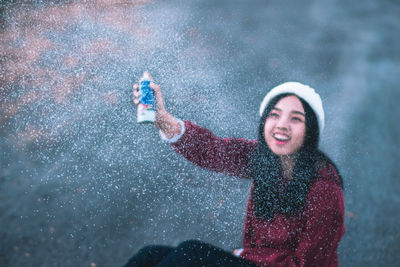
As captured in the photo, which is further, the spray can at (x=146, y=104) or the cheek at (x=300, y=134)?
the cheek at (x=300, y=134)

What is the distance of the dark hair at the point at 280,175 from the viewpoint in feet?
5.10

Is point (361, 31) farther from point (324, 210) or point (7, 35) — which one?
point (7, 35)

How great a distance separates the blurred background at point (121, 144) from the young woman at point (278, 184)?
30.3 inches

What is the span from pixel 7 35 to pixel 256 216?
249 centimetres

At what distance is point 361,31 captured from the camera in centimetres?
466

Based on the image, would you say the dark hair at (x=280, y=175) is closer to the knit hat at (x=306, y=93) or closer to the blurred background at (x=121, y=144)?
the knit hat at (x=306, y=93)

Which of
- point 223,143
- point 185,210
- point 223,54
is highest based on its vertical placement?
point 223,54

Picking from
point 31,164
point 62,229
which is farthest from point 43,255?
point 31,164

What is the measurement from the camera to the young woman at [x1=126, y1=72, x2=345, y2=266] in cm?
140

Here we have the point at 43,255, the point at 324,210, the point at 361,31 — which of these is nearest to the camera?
the point at 324,210

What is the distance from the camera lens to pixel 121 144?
2.69m

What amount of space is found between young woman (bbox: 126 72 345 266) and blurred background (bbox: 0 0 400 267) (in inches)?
30.3

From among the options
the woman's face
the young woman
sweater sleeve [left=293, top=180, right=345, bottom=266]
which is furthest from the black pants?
the woman's face

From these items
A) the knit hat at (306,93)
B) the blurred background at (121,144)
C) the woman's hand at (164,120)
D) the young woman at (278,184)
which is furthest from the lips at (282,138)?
the blurred background at (121,144)
